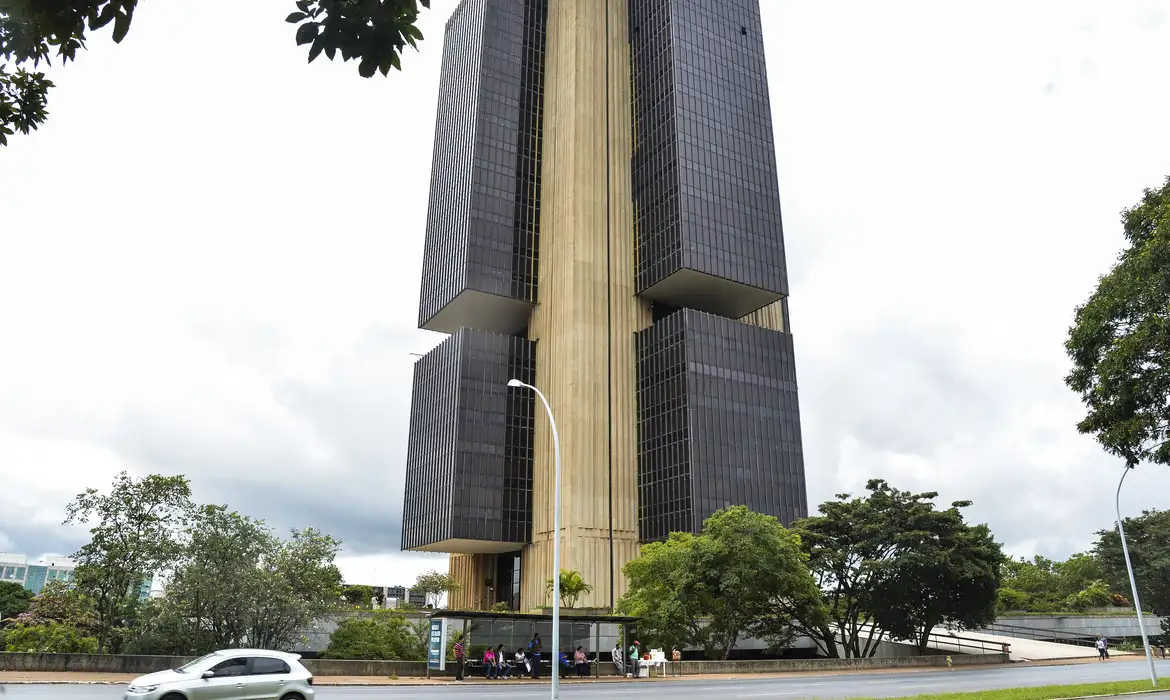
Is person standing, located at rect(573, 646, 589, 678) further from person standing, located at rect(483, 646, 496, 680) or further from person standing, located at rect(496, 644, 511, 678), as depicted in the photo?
person standing, located at rect(483, 646, 496, 680)

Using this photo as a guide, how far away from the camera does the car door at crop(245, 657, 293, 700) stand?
17.3 metres

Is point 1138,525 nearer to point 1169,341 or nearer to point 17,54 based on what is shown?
point 1169,341

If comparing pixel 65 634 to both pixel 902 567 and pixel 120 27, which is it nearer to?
pixel 120 27

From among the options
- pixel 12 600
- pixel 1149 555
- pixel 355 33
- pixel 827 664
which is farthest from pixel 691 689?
pixel 12 600

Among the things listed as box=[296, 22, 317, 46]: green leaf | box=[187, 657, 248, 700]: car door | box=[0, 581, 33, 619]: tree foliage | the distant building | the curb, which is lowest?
the curb

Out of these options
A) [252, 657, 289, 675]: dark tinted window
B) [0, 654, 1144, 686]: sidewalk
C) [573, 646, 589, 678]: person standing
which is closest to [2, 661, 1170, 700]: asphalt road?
[0, 654, 1144, 686]: sidewalk

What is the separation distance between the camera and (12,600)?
258 ft

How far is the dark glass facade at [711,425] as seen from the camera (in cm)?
6862

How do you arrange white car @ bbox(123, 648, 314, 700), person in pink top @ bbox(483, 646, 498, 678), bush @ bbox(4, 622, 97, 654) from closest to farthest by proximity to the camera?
white car @ bbox(123, 648, 314, 700)
person in pink top @ bbox(483, 646, 498, 678)
bush @ bbox(4, 622, 97, 654)

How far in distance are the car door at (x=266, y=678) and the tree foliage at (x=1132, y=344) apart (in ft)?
66.7

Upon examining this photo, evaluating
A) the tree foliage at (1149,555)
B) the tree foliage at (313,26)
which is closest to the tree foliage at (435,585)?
the tree foliage at (1149,555)

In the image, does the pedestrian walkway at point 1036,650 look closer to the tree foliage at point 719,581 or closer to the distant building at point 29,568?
the tree foliage at point 719,581

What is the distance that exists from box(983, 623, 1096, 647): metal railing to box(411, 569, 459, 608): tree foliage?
5055cm

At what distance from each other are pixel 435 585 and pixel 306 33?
83983 mm
